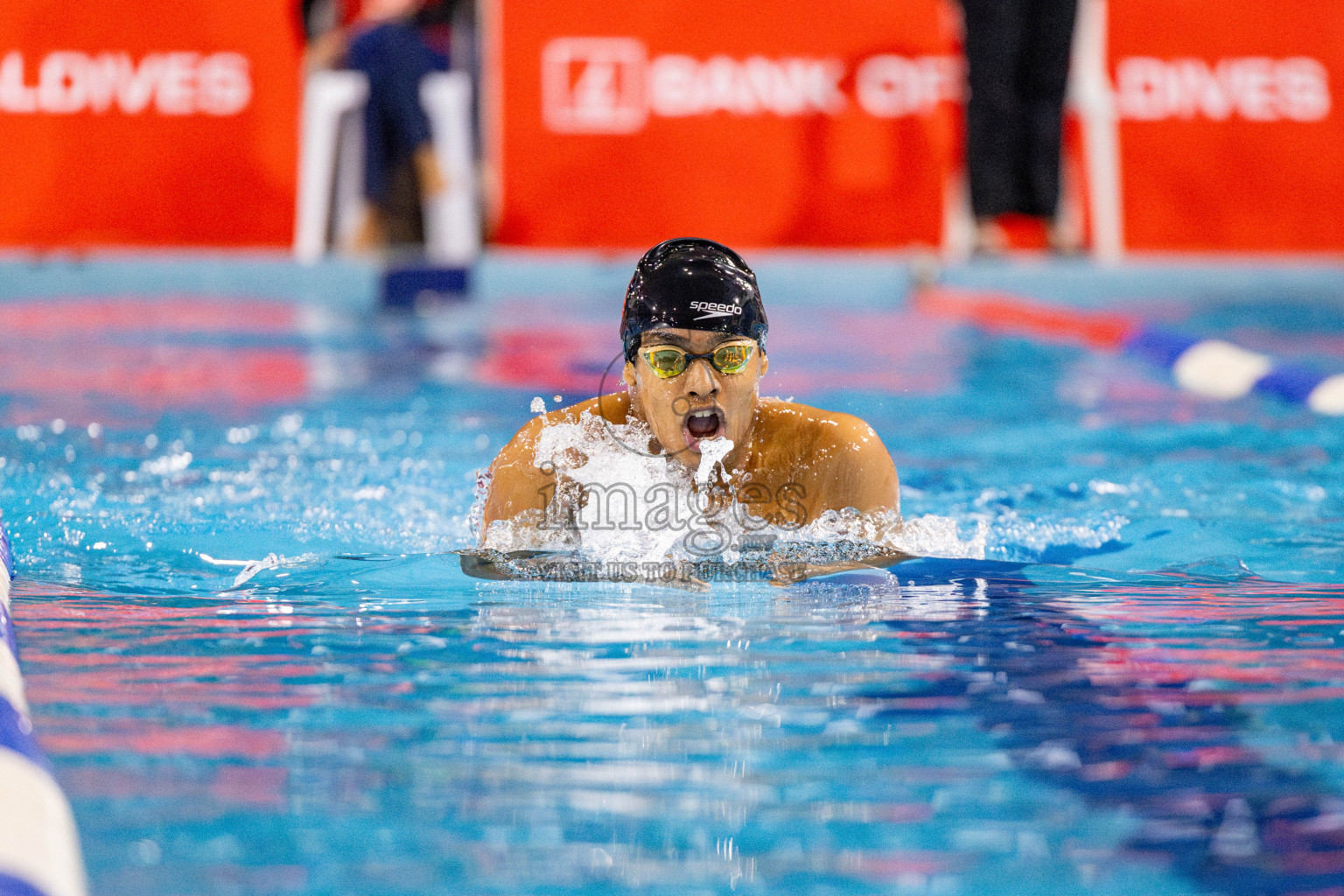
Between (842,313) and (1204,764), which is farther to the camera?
(842,313)

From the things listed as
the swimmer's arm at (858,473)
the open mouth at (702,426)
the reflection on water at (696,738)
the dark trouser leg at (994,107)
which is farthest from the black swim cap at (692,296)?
the dark trouser leg at (994,107)

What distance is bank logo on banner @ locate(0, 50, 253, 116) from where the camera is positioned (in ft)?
30.0

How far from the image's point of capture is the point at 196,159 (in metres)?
9.30

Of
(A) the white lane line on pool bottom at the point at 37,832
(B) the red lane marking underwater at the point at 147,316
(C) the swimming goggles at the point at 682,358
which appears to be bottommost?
(A) the white lane line on pool bottom at the point at 37,832

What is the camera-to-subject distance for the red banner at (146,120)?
9148mm

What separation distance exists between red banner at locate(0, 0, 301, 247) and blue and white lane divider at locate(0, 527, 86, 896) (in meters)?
7.81

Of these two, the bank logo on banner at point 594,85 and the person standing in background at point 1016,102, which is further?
the bank logo on banner at point 594,85

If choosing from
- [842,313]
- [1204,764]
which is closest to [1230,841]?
[1204,764]

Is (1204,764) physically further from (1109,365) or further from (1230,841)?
(1109,365)

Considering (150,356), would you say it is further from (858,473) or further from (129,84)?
(858,473)

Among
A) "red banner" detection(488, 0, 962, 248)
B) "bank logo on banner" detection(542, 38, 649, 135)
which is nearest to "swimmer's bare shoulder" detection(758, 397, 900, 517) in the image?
"red banner" detection(488, 0, 962, 248)

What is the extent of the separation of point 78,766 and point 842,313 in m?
6.44

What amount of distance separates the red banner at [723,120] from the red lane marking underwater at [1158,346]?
1.41 meters

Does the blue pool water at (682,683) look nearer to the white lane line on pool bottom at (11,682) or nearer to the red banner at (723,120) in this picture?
the white lane line on pool bottom at (11,682)
